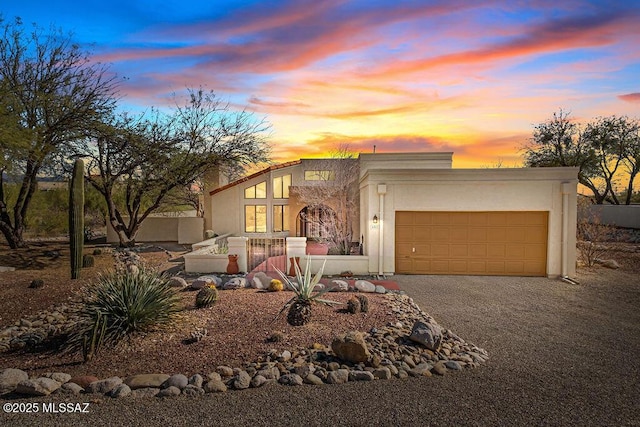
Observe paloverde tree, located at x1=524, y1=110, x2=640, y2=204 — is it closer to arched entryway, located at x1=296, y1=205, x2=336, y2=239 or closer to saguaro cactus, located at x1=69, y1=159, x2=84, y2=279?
arched entryway, located at x1=296, y1=205, x2=336, y2=239

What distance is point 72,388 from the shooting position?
15.0ft

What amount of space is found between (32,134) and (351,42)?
1197 cm

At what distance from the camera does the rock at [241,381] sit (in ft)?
15.3

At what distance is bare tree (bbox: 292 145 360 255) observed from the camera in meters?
19.2

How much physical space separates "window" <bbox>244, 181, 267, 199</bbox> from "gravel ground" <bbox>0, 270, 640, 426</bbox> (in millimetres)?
16759

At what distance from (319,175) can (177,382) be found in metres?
18.5

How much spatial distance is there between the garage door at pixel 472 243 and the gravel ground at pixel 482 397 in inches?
199

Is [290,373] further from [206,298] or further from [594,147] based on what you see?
[594,147]

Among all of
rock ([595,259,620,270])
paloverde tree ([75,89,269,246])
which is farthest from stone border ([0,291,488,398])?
paloverde tree ([75,89,269,246])

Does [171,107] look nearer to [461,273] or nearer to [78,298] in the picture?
[78,298]

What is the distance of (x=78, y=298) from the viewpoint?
8.98 metres

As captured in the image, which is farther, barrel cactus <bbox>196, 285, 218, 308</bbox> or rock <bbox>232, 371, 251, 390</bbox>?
barrel cactus <bbox>196, 285, 218, 308</bbox>

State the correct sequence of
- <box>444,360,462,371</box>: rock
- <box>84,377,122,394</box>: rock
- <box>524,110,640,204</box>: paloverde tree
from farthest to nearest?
1. <box>524,110,640,204</box>: paloverde tree
2. <box>444,360,462,371</box>: rock
3. <box>84,377,122,394</box>: rock

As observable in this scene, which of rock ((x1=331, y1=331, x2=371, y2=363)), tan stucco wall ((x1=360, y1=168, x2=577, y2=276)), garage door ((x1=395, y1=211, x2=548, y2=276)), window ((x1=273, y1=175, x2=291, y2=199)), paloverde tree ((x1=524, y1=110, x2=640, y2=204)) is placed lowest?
rock ((x1=331, y1=331, x2=371, y2=363))
